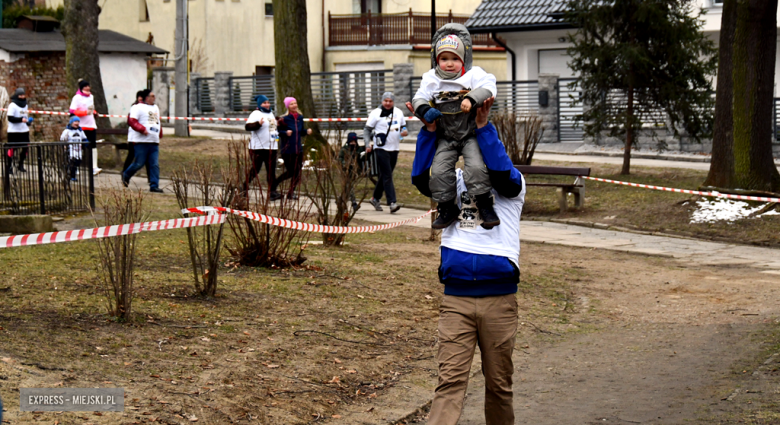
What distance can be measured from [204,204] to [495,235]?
457 centimetres

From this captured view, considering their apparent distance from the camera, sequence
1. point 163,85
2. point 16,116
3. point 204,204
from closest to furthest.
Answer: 1. point 204,204
2. point 16,116
3. point 163,85

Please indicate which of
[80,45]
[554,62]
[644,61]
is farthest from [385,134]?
[554,62]

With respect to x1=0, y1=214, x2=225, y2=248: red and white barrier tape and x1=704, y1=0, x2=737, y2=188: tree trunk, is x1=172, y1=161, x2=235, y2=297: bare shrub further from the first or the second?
x1=704, y1=0, x2=737, y2=188: tree trunk

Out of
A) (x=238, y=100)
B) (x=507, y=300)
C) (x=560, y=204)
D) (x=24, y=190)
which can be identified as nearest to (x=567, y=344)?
(x=507, y=300)

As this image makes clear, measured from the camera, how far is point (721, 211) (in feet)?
49.8

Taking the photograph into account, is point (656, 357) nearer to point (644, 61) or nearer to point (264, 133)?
point (264, 133)

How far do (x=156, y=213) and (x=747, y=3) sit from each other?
32.6 feet

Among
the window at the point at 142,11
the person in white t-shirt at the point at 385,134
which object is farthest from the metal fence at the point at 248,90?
the person in white t-shirt at the point at 385,134

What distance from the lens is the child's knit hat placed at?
15.7ft

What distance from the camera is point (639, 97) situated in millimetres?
20453

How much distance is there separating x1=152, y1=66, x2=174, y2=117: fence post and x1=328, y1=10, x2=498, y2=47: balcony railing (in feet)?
31.2

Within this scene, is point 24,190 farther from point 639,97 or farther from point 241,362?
point 639,97

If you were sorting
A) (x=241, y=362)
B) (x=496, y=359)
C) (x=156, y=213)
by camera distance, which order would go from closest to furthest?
(x=496, y=359) < (x=241, y=362) < (x=156, y=213)

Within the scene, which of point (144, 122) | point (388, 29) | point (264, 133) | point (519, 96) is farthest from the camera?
point (388, 29)
